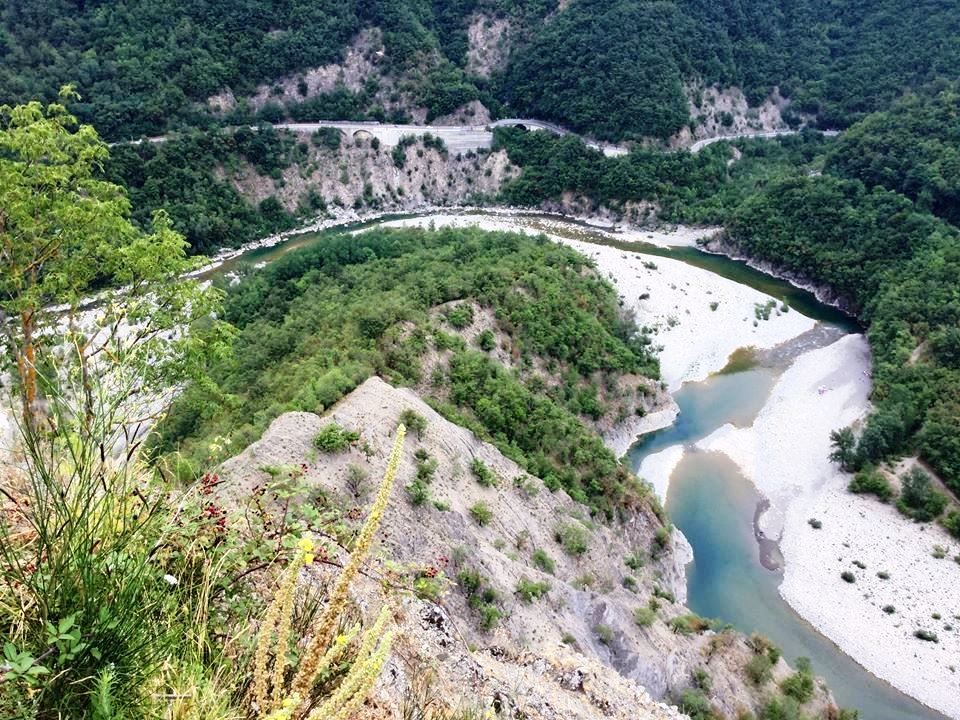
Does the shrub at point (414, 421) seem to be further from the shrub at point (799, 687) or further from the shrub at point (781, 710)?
the shrub at point (799, 687)

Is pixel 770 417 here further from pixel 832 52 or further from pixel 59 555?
pixel 832 52

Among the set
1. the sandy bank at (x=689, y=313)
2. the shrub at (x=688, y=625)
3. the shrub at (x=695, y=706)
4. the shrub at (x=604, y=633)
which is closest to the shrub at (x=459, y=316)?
the shrub at (x=604, y=633)

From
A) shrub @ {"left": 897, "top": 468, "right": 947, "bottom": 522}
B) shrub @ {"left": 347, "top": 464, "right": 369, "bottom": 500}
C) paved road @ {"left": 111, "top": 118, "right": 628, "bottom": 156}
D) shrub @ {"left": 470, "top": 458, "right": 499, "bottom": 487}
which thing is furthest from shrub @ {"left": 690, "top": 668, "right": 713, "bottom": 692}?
paved road @ {"left": 111, "top": 118, "right": 628, "bottom": 156}

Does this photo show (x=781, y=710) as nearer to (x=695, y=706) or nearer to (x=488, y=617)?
(x=695, y=706)

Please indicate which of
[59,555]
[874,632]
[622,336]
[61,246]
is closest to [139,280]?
[61,246]

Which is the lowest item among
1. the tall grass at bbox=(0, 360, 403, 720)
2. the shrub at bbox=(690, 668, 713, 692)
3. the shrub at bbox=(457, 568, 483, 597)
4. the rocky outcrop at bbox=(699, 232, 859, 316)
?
the rocky outcrop at bbox=(699, 232, 859, 316)

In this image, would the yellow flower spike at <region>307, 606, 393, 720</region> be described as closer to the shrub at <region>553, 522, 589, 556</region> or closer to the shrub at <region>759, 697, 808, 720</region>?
the shrub at <region>553, 522, 589, 556</region>
